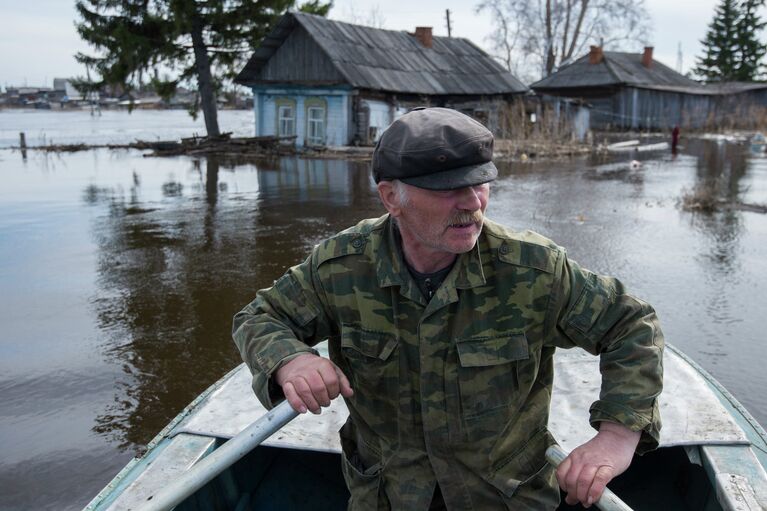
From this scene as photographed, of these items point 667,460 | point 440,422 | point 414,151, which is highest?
point 414,151

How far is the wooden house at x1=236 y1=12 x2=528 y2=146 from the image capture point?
21359mm

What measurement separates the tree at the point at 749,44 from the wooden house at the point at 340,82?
31.0m

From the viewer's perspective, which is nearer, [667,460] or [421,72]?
[667,460]

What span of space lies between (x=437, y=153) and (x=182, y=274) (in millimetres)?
6066

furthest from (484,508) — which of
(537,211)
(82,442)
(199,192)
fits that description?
(199,192)

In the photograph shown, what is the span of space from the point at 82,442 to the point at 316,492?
1931 millimetres

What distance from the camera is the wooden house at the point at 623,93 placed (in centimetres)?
3412

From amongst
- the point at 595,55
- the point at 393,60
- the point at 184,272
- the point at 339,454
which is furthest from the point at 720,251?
the point at 595,55

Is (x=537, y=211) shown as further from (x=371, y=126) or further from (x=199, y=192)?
(x=371, y=126)

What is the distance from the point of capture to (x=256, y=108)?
23.4 metres

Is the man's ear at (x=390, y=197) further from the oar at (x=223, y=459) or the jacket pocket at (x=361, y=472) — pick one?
the jacket pocket at (x=361, y=472)

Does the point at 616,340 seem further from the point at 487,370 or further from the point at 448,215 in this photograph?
the point at 448,215

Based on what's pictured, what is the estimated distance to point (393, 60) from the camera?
23453 millimetres

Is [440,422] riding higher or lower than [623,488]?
higher
